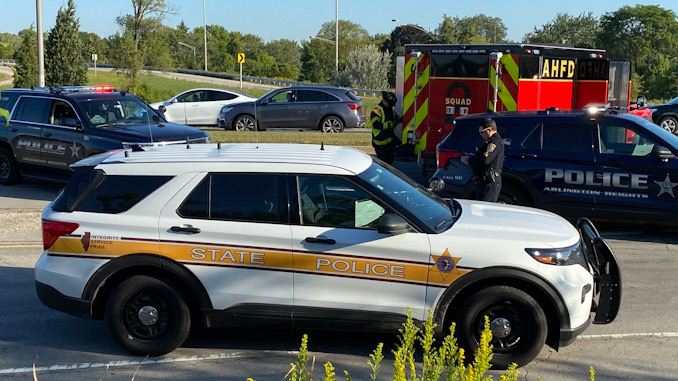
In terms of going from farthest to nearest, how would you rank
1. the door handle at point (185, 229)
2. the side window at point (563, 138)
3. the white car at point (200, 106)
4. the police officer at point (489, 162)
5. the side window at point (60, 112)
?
the white car at point (200, 106), the side window at point (60, 112), the side window at point (563, 138), the police officer at point (489, 162), the door handle at point (185, 229)

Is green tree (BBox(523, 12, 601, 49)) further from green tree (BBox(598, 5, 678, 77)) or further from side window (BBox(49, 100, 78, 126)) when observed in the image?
side window (BBox(49, 100, 78, 126))

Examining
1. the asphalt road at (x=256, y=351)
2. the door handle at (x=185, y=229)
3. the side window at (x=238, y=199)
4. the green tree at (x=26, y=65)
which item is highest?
the green tree at (x=26, y=65)

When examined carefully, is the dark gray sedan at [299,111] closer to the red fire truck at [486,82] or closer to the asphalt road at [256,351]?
the red fire truck at [486,82]

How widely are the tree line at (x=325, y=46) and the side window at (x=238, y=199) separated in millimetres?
25642

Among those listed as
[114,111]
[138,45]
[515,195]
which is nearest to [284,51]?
[138,45]

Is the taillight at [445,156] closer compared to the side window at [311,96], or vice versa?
the taillight at [445,156]

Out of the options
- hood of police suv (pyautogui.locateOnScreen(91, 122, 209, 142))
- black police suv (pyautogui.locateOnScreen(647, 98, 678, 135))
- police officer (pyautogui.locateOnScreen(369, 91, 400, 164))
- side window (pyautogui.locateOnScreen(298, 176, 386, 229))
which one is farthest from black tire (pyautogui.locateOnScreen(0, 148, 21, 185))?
black police suv (pyautogui.locateOnScreen(647, 98, 678, 135))

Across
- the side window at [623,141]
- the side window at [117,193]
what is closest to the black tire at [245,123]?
the side window at [623,141]

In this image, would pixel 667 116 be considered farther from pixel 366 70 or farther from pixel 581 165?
pixel 366 70

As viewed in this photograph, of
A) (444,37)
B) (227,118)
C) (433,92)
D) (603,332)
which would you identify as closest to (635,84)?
(444,37)

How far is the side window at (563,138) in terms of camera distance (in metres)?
9.86

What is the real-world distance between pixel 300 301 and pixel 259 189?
2.90 ft

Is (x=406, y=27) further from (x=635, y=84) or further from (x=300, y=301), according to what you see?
(x=300, y=301)

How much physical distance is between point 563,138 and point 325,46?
236 feet
